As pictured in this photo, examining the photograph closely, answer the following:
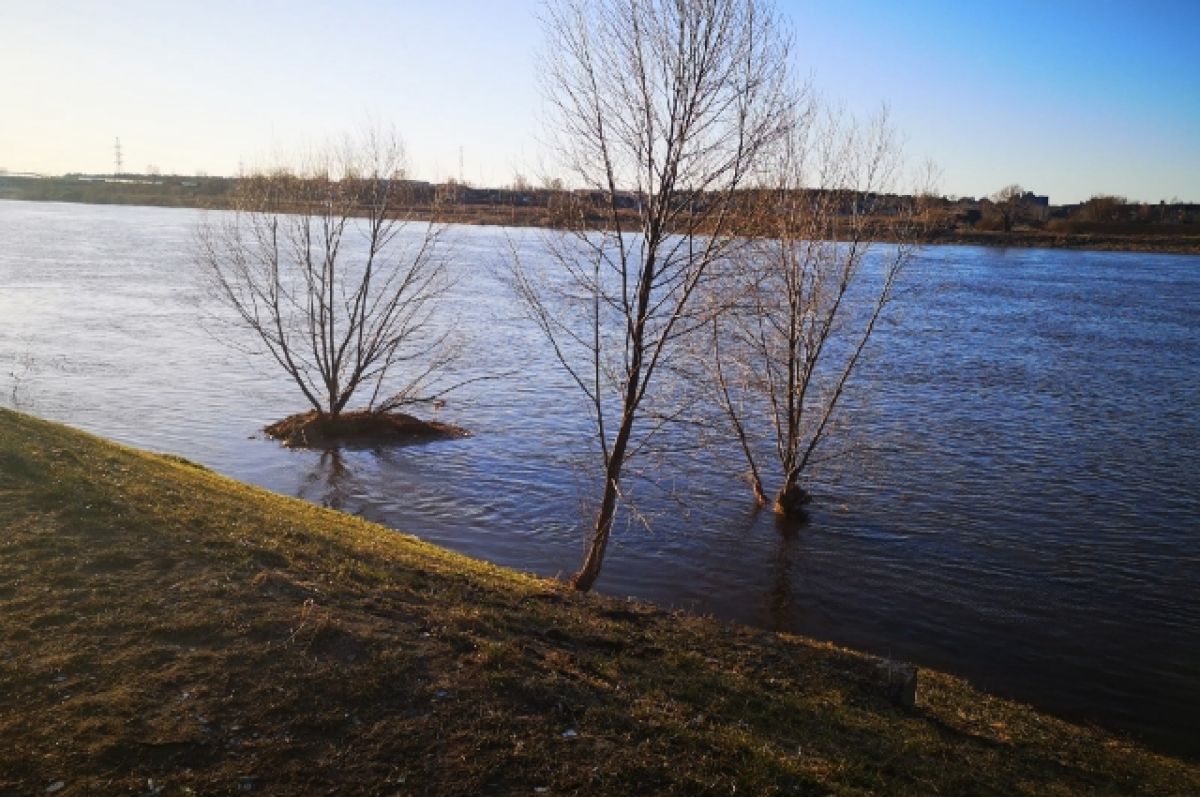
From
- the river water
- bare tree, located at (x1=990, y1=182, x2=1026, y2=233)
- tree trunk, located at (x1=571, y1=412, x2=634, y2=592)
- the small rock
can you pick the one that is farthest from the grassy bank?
bare tree, located at (x1=990, y1=182, x2=1026, y2=233)

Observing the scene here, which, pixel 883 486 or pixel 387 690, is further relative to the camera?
pixel 883 486

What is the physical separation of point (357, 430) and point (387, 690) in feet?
58.2

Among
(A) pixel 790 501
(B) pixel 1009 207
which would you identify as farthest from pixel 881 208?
(B) pixel 1009 207

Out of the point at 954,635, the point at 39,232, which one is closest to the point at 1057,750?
the point at 954,635

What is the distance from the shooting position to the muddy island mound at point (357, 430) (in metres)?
22.7

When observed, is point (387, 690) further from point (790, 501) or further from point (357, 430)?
point (357, 430)

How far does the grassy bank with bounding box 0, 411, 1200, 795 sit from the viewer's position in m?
5.82

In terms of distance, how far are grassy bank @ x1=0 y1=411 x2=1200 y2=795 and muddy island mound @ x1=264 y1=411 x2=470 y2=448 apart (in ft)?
39.8

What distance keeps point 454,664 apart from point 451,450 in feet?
50.5

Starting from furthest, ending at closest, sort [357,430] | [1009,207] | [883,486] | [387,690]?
1. [1009,207]
2. [357,430]
3. [883,486]
4. [387,690]

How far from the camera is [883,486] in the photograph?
19.6 m

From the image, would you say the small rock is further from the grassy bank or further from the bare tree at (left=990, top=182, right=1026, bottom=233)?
the bare tree at (left=990, top=182, right=1026, bottom=233)

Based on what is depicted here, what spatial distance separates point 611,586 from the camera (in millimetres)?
14258

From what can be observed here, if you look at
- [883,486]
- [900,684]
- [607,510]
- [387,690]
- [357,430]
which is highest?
[387,690]
